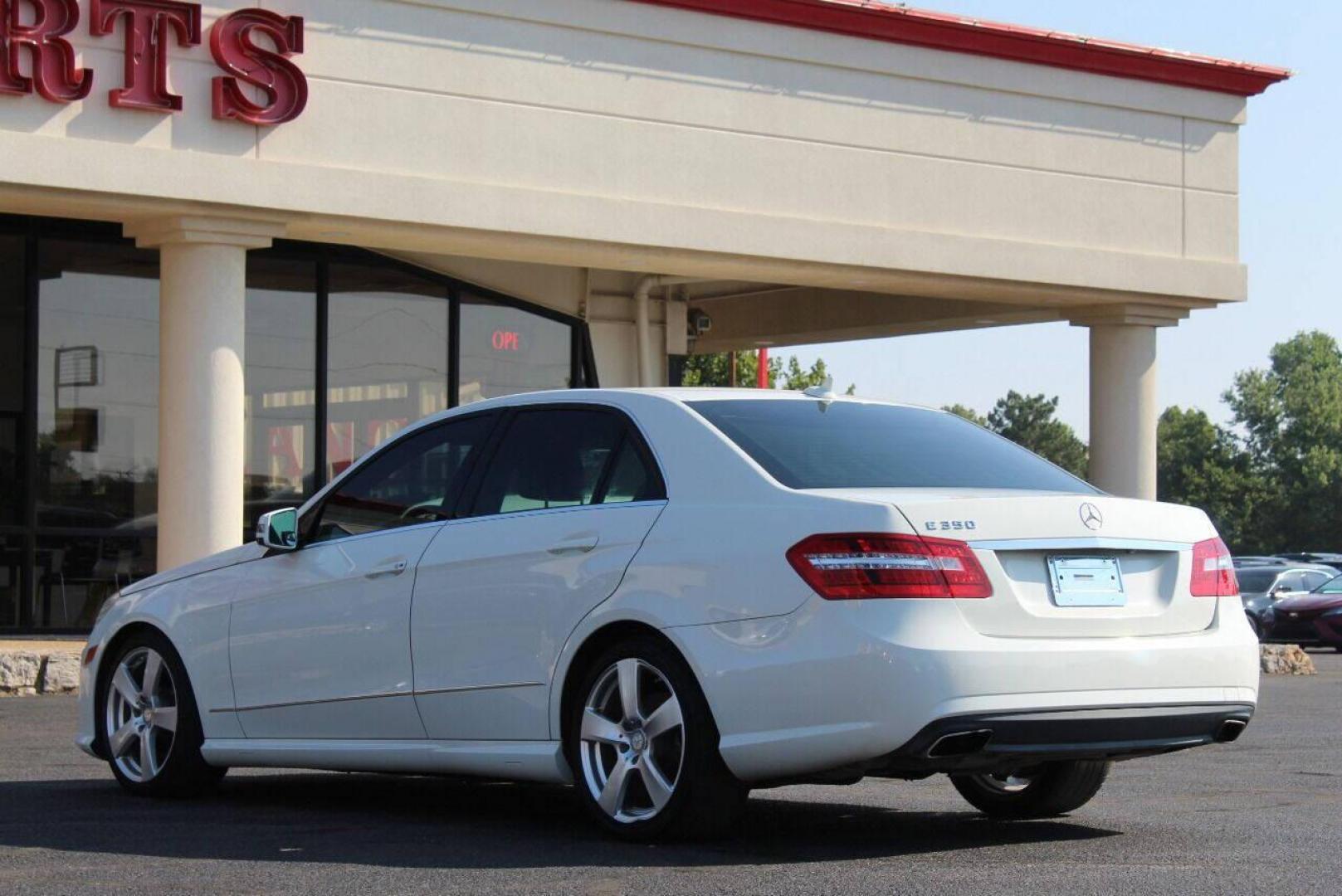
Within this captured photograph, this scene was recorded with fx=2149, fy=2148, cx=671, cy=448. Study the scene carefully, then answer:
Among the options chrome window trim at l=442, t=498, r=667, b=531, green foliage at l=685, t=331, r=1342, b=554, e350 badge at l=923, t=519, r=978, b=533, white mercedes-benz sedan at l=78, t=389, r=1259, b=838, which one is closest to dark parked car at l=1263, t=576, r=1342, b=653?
white mercedes-benz sedan at l=78, t=389, r=1259, b=838

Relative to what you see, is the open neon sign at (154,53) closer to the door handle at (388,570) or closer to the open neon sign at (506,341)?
the open neon sign at (506,341)

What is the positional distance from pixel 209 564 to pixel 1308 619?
85.4 ft

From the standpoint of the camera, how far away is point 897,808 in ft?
28.0

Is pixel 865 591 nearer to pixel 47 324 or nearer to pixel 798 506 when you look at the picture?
pixel 798 506

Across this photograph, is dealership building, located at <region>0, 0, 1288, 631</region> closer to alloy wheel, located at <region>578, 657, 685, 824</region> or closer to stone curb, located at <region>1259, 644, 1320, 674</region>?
stone curb, located at <region>1259, 644, 1320, 674</region>

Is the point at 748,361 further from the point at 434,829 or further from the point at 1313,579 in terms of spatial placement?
the point at 434,829

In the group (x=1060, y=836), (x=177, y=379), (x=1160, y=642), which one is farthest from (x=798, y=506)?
(x=177, y=379)

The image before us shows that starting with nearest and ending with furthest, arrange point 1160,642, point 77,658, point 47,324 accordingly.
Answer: point 1160,642, point 77,658, point 47,324

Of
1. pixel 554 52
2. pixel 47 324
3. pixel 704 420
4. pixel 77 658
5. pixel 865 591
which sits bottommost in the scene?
pixel 77 658

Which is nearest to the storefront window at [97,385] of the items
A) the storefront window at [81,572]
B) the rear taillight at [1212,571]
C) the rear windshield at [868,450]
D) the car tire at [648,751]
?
the storefront window at [81,572]

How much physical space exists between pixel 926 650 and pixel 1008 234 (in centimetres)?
1628

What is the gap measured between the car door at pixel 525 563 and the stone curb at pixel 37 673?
881 centimetres

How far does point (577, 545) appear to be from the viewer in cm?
731

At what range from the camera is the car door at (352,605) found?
Answer: 8000 mm
